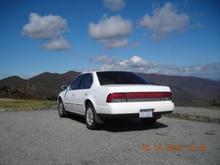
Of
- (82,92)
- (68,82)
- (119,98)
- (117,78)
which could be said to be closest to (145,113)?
(119,98)

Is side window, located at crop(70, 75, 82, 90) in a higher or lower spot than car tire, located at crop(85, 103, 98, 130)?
higher

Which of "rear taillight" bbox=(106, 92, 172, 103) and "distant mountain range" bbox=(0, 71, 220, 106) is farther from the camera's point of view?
"distant mountain range" bbox=(0, 71, 220, 106)

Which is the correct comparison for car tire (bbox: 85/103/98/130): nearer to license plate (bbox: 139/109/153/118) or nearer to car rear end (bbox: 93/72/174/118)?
car rear end (bbox: 93/72/174/118)

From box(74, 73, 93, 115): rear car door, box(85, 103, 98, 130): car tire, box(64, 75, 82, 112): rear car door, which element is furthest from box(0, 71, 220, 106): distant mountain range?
box(85, 103, 98, 130): car tire

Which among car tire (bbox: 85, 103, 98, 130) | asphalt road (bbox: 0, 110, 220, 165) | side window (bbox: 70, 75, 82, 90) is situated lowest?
asphalt road (bbox: 0, 110, 220, 165)

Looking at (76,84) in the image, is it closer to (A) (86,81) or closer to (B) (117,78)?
(A) (86,81)

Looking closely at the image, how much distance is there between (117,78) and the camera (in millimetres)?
7891

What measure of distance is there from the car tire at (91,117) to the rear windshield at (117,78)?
2.49ft

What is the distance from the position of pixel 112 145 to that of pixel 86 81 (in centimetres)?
315

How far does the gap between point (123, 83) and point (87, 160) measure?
10.9ft

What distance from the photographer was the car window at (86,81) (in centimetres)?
813

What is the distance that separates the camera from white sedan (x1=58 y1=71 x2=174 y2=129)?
669cm

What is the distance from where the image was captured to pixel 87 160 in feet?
15.2

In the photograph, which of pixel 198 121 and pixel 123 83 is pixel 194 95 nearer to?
pixel 198 121
